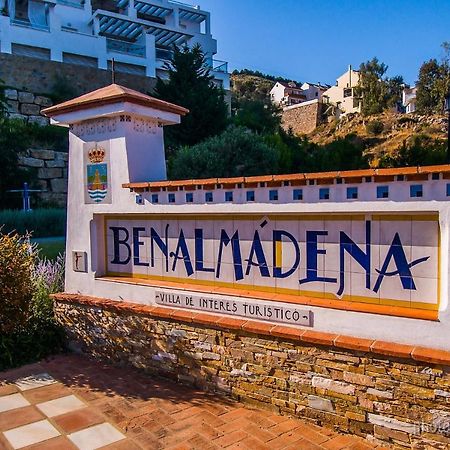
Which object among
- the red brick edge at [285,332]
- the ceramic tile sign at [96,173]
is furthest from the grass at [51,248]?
the red brick edge at [285,332]

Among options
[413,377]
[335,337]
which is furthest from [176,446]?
[413,377]

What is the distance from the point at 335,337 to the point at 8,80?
98.1ft

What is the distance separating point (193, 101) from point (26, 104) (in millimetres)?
12618

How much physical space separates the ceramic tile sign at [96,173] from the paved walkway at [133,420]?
209 cm

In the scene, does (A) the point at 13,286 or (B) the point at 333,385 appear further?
(A) the point at 13,286

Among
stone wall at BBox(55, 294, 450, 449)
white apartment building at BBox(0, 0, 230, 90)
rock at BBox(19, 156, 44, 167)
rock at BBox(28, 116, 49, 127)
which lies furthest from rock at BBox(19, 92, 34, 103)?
stone wall at BBox(55, 294, 450, 449)

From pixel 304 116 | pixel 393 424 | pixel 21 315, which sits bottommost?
pixel 393 424

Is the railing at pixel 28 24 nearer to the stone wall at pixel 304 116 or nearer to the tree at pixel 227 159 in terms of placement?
the tree at pixel 227 159

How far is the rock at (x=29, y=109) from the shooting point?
26656mm

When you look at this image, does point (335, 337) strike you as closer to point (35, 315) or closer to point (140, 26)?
point (35, 315)

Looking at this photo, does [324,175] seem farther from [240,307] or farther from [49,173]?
[49,173]

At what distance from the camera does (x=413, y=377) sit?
3299mm

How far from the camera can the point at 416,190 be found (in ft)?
10.8

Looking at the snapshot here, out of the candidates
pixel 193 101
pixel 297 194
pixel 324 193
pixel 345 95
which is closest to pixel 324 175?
pixel 324 193
